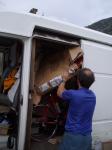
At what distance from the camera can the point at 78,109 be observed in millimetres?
4270

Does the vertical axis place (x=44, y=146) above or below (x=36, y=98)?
below

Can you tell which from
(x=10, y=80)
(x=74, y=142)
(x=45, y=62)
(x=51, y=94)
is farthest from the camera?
(x=45, y=62)

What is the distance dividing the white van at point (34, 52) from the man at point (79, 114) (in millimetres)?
496

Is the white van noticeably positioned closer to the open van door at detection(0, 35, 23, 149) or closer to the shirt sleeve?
the open van door at detection(0, 35, 23, 149)

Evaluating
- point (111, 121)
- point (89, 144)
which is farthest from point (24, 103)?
point (111, 121)

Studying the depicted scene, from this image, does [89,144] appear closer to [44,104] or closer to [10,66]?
[44,104]

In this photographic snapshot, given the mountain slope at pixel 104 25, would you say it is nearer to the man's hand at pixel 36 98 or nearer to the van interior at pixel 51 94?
the van interior at pixel 51 94

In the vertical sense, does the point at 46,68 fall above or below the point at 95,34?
below

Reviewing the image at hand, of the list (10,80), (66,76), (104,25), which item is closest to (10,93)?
(10,80)

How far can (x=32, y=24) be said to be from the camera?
4.44 meters

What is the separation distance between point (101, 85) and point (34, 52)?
4.71ft

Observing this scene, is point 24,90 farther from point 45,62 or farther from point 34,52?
point 45,62

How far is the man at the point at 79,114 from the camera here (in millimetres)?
4266

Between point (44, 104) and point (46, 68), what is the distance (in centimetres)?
62
